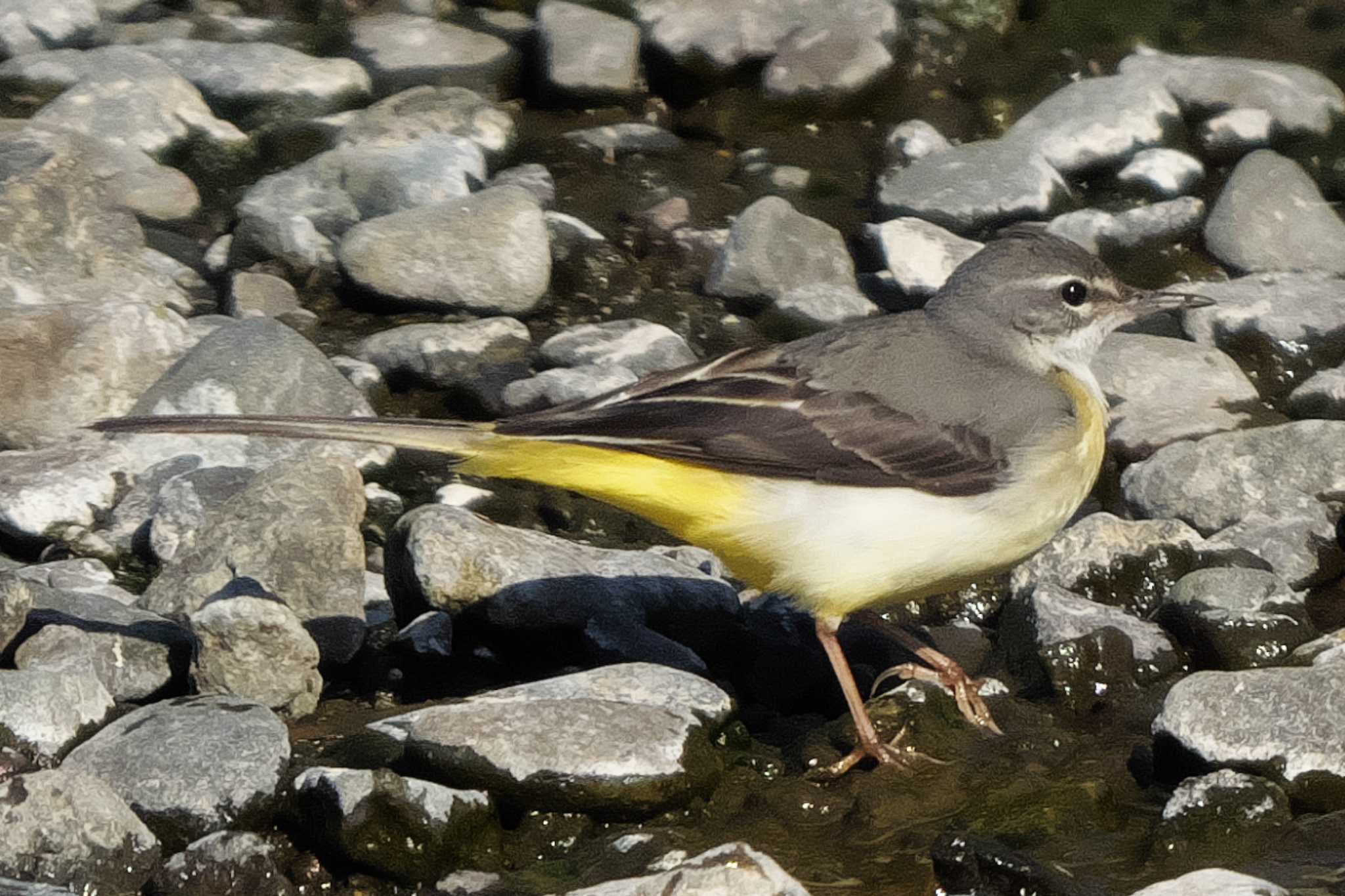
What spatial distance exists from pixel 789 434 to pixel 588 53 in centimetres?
500

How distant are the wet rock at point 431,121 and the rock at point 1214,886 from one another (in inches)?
248

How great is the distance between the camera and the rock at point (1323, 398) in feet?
28.5

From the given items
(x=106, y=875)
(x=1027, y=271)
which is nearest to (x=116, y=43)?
(x=1027, y=271)

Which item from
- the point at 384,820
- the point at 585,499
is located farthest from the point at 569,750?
the point at 585,499

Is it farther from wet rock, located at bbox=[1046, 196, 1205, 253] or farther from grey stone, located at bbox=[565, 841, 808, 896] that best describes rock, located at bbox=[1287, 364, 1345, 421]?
grey stone, located at bbox=[565, 841, 808, 896]

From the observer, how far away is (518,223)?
9.23m

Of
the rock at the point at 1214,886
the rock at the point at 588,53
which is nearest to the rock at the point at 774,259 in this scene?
the rock at the point at 588,53

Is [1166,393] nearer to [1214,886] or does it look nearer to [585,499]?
[585,499]

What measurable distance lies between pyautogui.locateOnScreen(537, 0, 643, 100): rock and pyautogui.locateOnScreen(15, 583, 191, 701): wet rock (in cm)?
524

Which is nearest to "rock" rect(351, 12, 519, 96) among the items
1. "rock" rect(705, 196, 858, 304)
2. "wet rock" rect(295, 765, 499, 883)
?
"rock" rect(705, 196, 858, 304)

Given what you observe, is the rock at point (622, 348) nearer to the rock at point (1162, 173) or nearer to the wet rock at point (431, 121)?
the wet rock at point (431, 121)

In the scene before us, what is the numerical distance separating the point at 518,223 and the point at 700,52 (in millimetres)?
2353

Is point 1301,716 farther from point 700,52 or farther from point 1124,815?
point 700,52

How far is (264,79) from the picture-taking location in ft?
35.3
